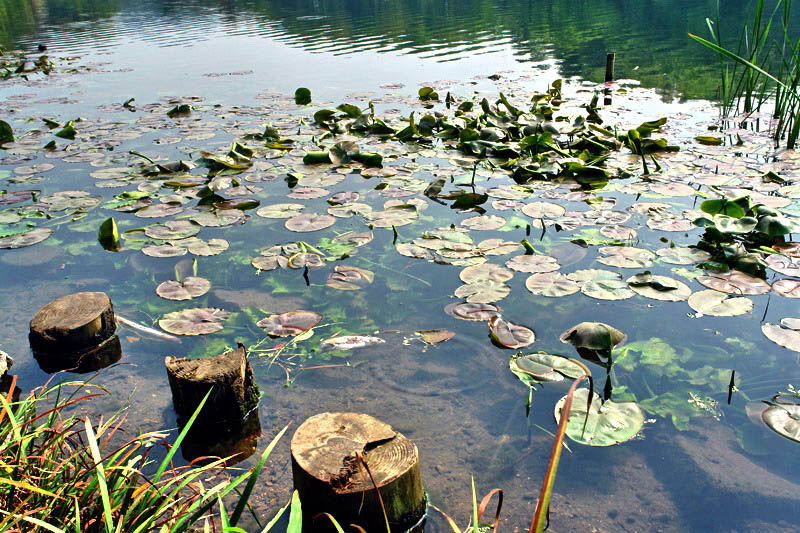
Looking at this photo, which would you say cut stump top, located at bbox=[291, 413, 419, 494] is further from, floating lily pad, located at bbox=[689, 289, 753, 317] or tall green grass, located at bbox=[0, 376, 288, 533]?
floating lily pad, located at bbox=[689, 289, 753, 317]

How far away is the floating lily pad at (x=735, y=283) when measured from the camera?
2967 millimetres

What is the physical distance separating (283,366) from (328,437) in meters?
0.89

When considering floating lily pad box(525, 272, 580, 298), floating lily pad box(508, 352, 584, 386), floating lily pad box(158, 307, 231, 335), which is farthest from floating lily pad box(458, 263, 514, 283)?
floating lily pad box(158, 307, 231, 335)

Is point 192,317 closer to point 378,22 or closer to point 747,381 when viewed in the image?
point 747,381

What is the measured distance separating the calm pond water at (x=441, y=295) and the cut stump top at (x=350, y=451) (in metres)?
0.32

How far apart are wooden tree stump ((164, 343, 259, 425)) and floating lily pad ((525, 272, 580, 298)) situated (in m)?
1.57

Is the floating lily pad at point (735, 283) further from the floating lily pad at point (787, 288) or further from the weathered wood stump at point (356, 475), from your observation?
the weathered wood stump at point (356, 475)

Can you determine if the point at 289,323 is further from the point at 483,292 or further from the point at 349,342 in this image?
the point at 483,292

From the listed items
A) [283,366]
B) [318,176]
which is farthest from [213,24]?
[283,366]

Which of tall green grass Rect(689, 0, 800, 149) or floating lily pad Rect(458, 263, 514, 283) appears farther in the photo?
tall green grass Rect(689, 0, 800, 149)

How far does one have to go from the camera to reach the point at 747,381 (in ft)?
7.94

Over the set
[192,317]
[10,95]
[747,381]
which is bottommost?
[747,381]

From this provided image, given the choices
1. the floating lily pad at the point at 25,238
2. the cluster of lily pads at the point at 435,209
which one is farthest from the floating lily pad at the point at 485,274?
the floating lily pad at the point at 25,238

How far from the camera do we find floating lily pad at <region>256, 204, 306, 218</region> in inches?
164
